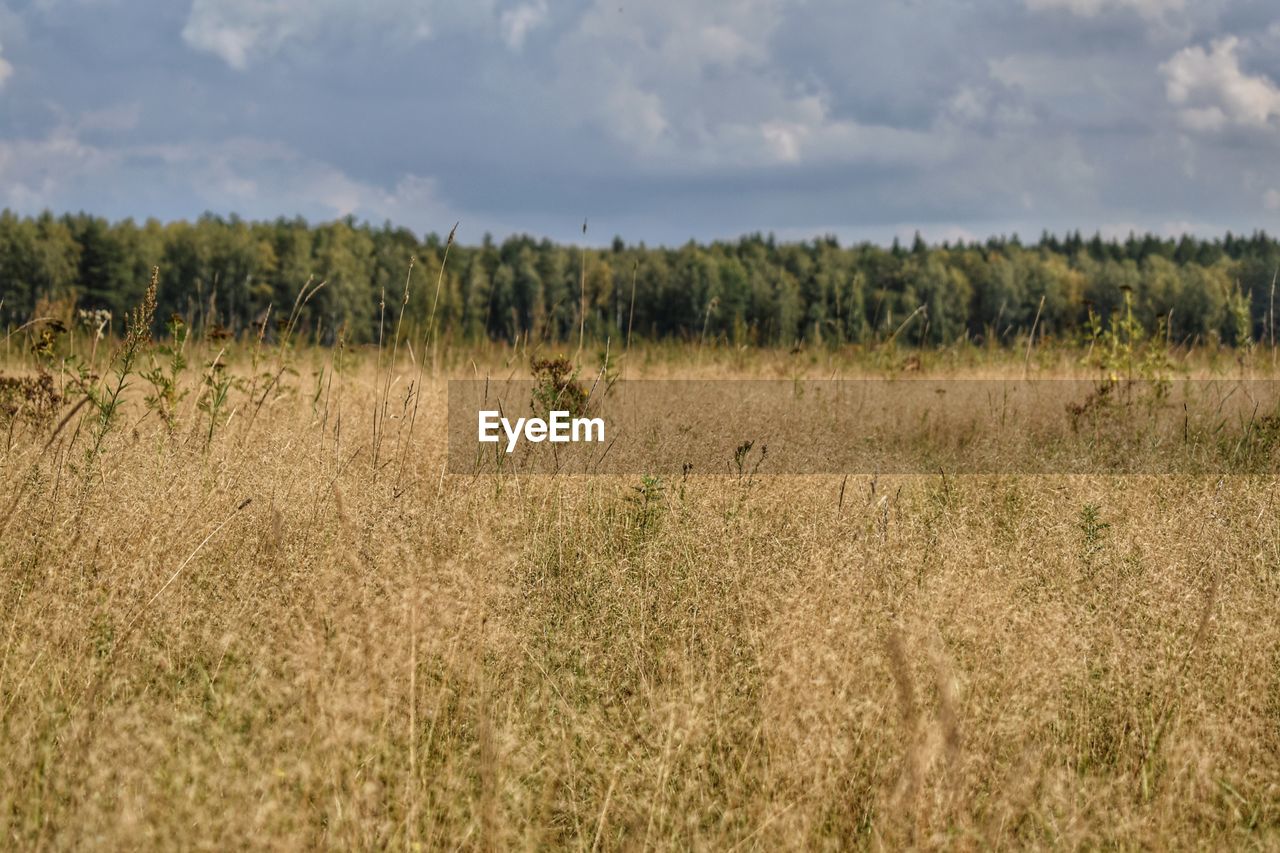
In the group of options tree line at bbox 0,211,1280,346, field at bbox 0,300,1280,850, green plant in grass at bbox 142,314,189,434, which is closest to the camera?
field at bbox 0,300,1280,850

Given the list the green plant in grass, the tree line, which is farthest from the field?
the tree line

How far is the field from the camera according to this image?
189 cm

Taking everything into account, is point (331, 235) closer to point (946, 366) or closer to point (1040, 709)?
point (946, 366)

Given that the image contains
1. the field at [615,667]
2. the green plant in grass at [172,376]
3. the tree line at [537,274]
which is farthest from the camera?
the tree line at [537,274]

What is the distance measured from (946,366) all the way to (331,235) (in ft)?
230

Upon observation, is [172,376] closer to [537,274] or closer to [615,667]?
[615,667]

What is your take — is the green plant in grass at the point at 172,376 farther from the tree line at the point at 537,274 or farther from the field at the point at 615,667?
the tree line at the point at 537,274

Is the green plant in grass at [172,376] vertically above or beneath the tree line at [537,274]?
beneath

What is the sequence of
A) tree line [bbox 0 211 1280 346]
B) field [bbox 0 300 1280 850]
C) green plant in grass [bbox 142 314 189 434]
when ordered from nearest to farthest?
field [bbox 0 300 1280 850] < green plant in grass [bbox 142 314 189 434] < tree line [bbox 0 211 1280 346]

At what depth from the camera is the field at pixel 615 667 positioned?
6.19ft

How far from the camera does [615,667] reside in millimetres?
2537

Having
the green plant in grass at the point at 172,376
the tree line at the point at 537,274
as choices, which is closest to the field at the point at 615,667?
the green plant in grass at the point at 172,376

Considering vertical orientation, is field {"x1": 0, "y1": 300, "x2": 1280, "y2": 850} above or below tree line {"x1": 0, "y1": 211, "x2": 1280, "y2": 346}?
below

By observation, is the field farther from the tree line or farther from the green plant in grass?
the tree line
